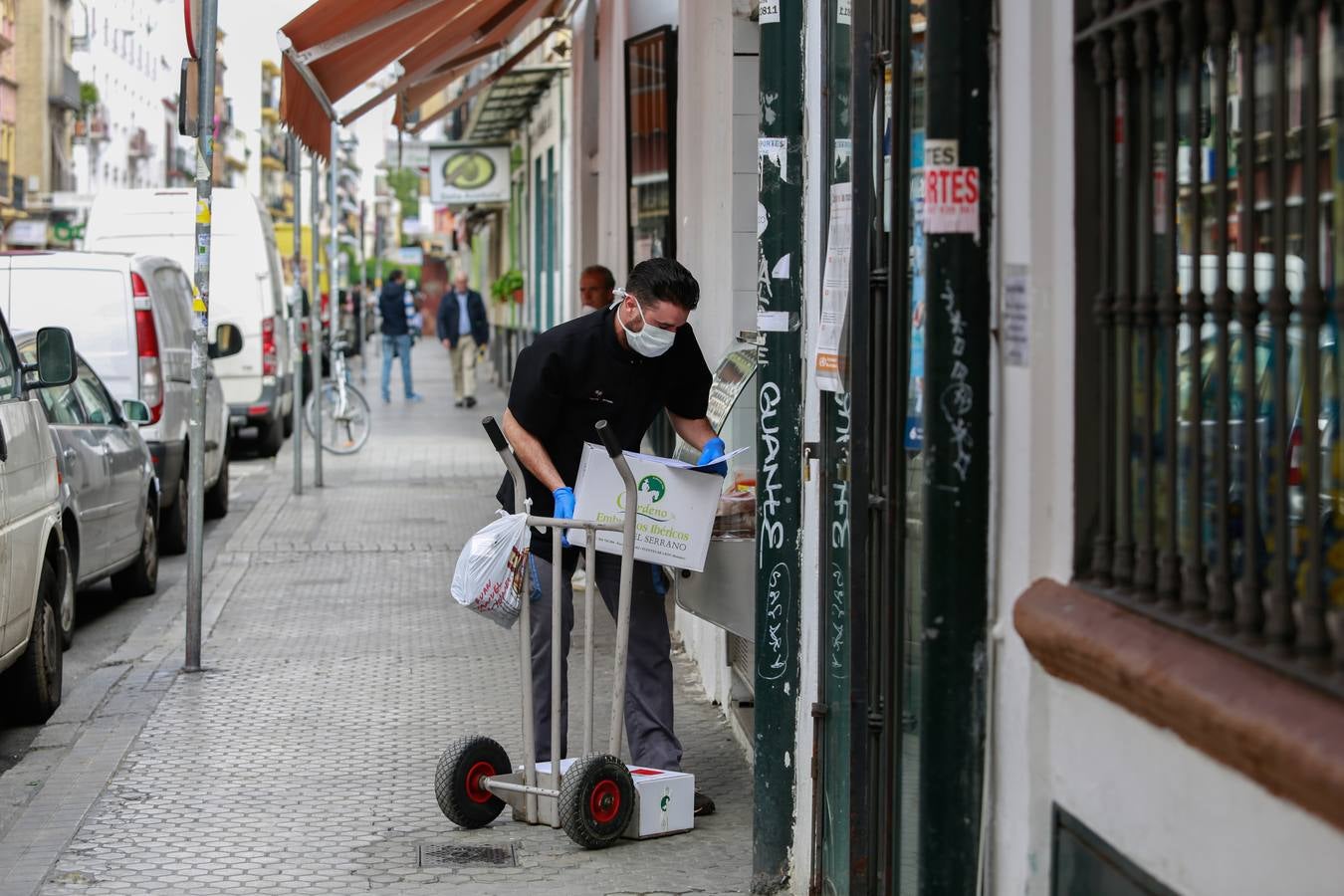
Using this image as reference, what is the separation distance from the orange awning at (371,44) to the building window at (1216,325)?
21.2ft

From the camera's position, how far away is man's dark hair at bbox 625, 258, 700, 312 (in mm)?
6016

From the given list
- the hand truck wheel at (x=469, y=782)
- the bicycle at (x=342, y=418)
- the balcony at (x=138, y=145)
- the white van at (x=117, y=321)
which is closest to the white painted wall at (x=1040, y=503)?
the hand truck wheel at (x=469, y=782)

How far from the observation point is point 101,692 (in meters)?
8.70

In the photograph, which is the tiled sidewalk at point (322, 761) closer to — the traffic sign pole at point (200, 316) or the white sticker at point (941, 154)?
the traffic sign pole at point (200, 316)

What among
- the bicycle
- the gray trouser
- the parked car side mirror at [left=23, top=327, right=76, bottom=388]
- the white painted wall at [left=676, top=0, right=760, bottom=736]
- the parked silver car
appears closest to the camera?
the gray trouser

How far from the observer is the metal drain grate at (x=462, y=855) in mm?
5828

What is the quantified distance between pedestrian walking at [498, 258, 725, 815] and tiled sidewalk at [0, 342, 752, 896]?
440 millimetres

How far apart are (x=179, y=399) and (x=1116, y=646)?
38.8ft

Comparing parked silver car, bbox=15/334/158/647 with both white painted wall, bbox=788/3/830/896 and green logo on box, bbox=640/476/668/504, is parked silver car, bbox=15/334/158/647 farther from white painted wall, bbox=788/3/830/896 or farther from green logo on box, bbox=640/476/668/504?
white painted wall, bbox=788/3/830/896

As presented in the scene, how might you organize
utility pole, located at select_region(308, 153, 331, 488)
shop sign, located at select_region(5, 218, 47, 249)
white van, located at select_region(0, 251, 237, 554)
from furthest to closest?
shop sign, located at select_region(5, 218, 47, 249) < utility pole, located at select_region(308, 153, 331, 488) < white van, located at select_region(0, 251, 237, 554)

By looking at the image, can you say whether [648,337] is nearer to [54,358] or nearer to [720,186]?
[720,186]

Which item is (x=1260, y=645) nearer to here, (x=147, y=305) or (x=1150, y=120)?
(x=1150, y=120)

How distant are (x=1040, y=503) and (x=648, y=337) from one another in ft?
8.55

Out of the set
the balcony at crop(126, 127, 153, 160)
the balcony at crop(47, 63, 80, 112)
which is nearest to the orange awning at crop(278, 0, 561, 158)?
the balcony at crop(47, 63, 80, 112)
